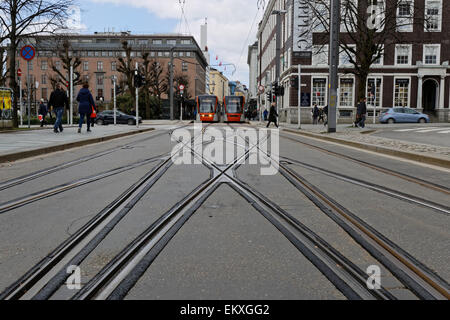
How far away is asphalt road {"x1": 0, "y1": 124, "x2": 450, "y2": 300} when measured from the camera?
278 centimetres

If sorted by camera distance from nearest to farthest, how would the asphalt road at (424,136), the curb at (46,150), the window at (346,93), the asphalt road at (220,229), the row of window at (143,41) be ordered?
the asphalt road at (220,229), the curb at (46,150), the asphalt road at (424,136), the window at (346,93), the row of window at (143,41)

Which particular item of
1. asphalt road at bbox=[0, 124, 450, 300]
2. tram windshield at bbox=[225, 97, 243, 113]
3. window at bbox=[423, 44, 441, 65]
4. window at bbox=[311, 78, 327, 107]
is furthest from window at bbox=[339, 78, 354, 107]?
asphalt road at bbox=[0, 124, 450, 300]

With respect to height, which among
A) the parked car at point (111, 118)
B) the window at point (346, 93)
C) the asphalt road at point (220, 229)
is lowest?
the asphalt road at point (220, 229)

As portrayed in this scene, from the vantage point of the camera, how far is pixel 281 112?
48.0 m

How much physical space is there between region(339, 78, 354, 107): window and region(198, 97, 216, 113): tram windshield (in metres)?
11.9

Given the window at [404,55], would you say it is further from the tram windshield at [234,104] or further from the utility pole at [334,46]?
the utility pole at [334,46]

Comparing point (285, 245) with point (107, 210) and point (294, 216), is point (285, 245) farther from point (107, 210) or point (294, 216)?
point (107, 210)

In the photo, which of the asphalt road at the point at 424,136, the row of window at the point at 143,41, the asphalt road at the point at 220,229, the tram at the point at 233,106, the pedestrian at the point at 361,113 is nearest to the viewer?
the asphalt road at the point at 220,229

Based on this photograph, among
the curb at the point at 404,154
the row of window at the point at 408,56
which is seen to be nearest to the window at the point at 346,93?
the row of window at the point at 408,56

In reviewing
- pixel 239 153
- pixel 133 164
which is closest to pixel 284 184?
pixel 133 164

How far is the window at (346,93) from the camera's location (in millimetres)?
42438

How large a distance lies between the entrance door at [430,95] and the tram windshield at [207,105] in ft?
67.2

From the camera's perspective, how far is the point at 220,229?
13.3 feet

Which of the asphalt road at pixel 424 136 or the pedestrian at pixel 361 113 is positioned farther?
the pedestrian at pixel 361 113
